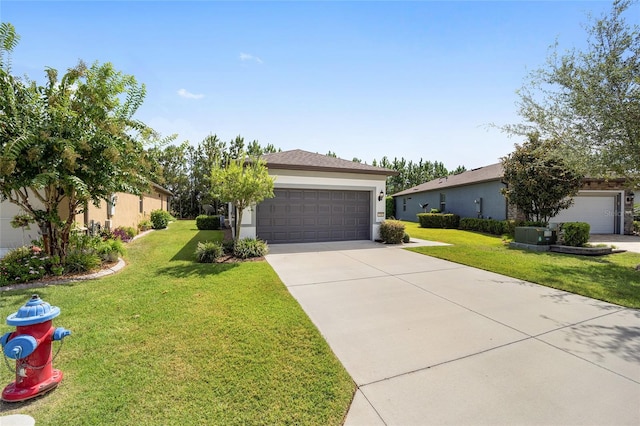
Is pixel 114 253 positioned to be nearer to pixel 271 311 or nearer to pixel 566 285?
pixel 271 311

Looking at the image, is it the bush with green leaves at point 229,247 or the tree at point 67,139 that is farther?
the bush with green leaves at point 229,247

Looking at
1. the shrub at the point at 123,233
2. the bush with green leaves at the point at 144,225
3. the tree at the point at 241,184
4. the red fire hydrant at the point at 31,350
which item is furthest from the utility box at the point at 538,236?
the bush with green leaves at the point at 144,225

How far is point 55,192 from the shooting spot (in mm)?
7031

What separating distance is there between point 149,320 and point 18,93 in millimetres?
6277

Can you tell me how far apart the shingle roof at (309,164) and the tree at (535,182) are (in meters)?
6.70

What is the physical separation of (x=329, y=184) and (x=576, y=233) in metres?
9.61

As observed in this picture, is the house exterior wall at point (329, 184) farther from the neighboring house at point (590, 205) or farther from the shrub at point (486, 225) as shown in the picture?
the neighboring house at point (590, 205)

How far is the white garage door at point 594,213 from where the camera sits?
55.8 ft

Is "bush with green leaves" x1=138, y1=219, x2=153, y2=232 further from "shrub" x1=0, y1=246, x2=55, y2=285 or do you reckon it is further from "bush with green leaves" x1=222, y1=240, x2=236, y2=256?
"bush with green leaves" x1=222, y1=240, x2=236, y2=256

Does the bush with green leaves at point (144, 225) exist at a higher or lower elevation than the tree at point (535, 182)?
lower

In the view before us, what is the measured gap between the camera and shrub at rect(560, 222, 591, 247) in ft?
34.9

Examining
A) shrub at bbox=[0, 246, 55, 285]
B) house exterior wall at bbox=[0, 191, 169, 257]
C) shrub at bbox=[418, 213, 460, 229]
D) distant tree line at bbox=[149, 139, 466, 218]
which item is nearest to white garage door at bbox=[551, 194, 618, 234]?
shrub at bbox=[418, 213, 460, 229]

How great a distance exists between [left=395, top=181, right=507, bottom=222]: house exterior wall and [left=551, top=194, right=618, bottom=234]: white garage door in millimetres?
3376

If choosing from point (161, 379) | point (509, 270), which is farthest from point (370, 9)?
point (161, 379)
